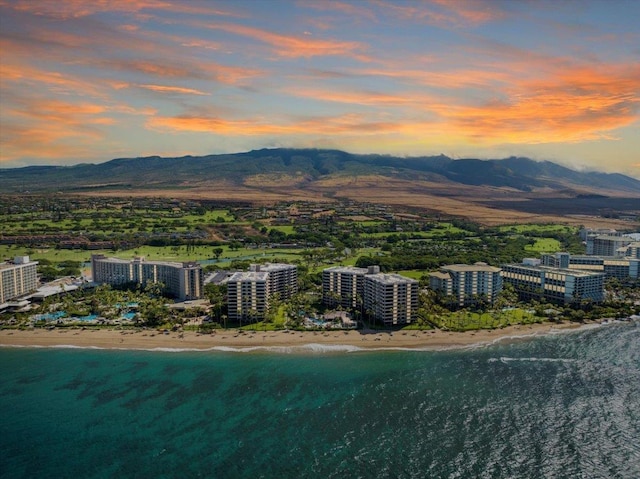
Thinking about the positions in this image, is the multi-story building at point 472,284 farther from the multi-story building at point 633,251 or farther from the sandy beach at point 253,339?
the multi-story building at point 633,251

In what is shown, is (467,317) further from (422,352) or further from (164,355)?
(164,355)

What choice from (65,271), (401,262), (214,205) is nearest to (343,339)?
(401,262)

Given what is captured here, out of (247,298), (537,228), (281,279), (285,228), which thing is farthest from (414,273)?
(537,228)

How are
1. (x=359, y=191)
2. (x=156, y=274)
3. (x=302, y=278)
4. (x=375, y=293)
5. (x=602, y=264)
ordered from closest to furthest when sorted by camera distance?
(x=375, y=293)
(x=156, y=274)
(x=302, y=278)
(x=602, y=264)
(x=359, y=191)

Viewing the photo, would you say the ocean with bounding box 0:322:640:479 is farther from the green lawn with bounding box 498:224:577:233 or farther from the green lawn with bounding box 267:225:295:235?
the green lawn with bounding box 498:224:577:233

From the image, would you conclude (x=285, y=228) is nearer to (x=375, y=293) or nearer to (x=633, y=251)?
(x=633, y=251)

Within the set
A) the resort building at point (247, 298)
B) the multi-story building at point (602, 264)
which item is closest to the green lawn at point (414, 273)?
the multi-story building at point (602, 264)
